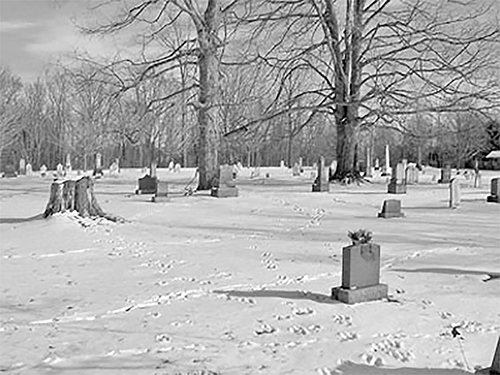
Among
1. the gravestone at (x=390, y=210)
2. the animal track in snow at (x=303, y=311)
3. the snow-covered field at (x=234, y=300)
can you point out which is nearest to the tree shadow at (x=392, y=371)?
the snow-covered field at (x=234, y=300)

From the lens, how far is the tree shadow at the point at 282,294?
7.68 meters

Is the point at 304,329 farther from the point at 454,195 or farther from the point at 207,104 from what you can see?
the point at 207,104

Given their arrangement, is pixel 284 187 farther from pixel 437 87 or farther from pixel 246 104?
pixel 437 87

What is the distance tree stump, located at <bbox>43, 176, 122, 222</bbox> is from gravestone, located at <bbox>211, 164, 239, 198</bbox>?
8061mm

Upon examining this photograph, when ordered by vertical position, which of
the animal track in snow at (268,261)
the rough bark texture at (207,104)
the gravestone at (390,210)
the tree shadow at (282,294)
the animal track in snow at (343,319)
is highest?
the rough bark texture at (207,104)

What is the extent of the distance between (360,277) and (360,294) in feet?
0.67

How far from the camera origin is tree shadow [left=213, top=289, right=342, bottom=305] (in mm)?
7680

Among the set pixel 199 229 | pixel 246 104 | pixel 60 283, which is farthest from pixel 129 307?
pixel 246 104

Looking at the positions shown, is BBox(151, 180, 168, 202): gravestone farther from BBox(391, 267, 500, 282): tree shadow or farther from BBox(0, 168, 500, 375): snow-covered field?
BBox(391, 267, 500, 282): tree shadow

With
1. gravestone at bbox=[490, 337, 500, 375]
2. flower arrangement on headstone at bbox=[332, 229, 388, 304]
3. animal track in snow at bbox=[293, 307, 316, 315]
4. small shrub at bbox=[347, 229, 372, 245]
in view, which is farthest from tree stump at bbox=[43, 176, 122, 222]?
gravestone at bbox=[490, 337, 500, 375]

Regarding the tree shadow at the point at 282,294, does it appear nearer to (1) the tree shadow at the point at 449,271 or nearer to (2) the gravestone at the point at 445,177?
(1) the tree shadow at the point at 449,271

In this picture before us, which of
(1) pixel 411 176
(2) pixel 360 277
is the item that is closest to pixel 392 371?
(2) pixel 360 277

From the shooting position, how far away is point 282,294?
7945 millimetres

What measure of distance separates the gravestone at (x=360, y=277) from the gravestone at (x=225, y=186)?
15451 mm
